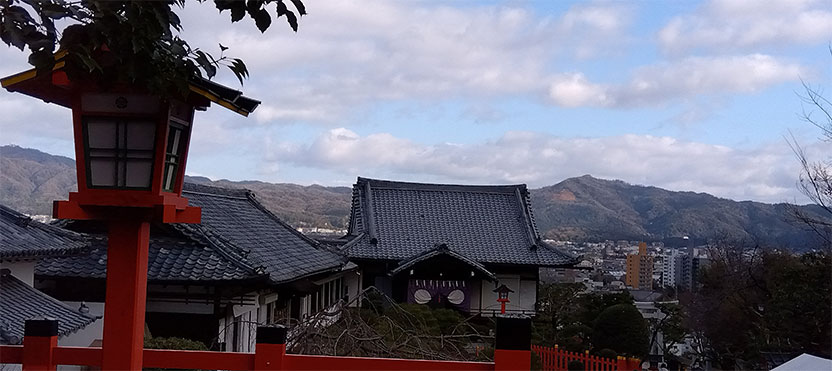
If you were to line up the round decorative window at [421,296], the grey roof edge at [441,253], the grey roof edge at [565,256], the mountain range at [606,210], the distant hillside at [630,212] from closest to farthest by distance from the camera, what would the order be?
1. the grey roof edge at [441,253]
2. the round decorative window at [421,296]
3. the grey roof edge at [565,256]
4. the mountain range at [606,210]
5. the distant hillside at [630,212]

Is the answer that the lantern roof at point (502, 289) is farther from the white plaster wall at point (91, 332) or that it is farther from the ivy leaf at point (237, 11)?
the ivy leaf at point (237, 11)

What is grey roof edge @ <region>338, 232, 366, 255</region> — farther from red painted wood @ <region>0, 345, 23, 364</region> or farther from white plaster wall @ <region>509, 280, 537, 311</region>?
red painted wood @ <region>0, 345, 23, 364</region>

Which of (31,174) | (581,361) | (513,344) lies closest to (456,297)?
(581,361)

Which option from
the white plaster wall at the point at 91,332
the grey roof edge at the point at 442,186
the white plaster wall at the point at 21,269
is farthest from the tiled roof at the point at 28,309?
the grey roof edge at the point at 442,186

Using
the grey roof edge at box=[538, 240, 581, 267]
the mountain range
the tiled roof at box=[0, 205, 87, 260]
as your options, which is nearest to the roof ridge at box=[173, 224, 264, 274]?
the tiled roof at box=[0, 205, 87, 260]

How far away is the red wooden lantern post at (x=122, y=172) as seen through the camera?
2854 mm

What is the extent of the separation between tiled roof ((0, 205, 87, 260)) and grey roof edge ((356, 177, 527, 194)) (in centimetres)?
1505

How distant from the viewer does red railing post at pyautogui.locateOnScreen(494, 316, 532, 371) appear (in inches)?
107

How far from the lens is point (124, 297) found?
2857 mm

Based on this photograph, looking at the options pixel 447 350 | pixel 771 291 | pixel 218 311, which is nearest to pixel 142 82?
pixel 447 350

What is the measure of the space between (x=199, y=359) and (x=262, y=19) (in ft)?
4.73

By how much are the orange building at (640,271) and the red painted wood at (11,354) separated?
102 feet

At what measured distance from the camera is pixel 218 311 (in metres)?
8.66

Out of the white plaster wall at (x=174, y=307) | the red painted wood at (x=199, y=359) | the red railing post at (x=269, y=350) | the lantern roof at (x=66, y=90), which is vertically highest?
the lantern roof at (x=66, y=90)
